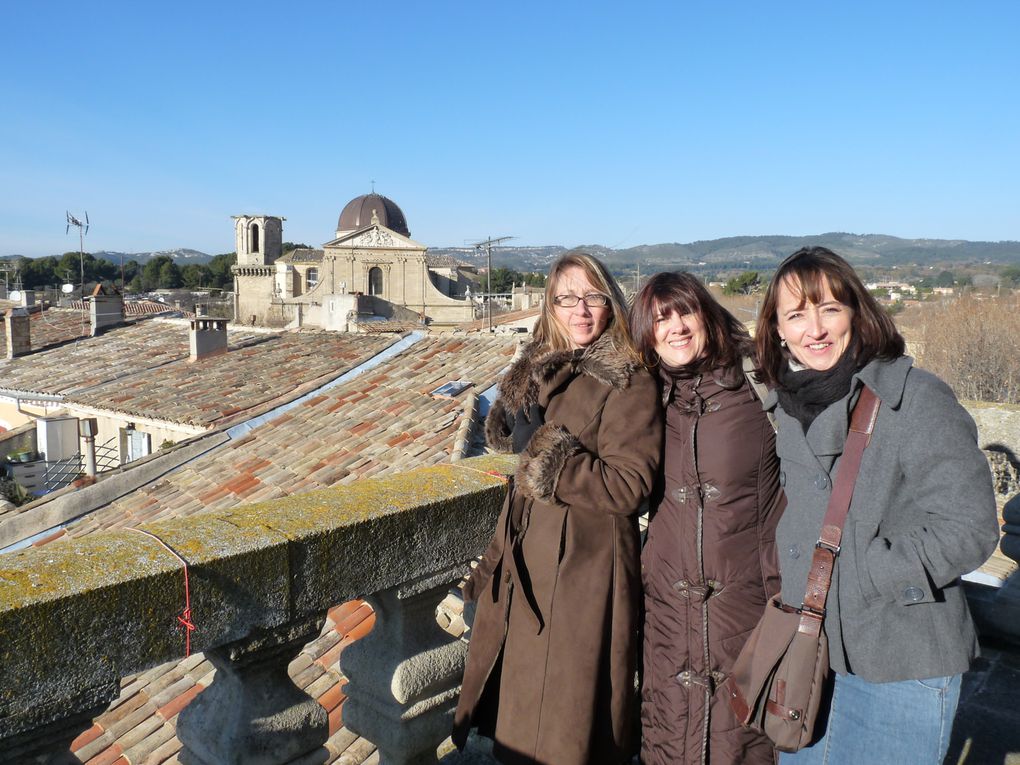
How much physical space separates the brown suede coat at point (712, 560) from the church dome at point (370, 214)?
67758 millimetres

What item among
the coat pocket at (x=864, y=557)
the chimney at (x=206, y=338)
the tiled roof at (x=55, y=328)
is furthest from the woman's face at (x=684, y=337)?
the tiled roof at (x=55, y=328)

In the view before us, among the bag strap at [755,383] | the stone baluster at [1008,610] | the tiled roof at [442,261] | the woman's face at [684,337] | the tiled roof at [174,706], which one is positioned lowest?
the tiled roof at [174,706]

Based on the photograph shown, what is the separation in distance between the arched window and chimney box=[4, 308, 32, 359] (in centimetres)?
3615

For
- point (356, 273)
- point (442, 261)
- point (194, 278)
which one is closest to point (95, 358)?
point (356, 273)

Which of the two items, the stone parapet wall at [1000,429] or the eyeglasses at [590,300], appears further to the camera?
the stone parapet wall at [1000,429]

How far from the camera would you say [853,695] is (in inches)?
82.4

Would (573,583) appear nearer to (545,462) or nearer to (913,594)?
(545,462)

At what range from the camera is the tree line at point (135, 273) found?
84.5m

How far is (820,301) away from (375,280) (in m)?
57.4

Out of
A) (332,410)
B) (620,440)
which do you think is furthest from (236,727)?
(332,410)

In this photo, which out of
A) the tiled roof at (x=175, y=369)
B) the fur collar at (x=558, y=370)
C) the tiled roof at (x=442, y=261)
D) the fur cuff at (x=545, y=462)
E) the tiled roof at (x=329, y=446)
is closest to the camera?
the fur cuff at (x=545, y=462)

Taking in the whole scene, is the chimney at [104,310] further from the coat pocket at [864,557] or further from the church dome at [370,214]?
the church dome at [370,214]

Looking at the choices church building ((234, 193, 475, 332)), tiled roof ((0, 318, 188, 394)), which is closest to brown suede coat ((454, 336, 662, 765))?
tiled roof ((0, 318, 188, 394))

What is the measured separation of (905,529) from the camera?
6.42 feet
